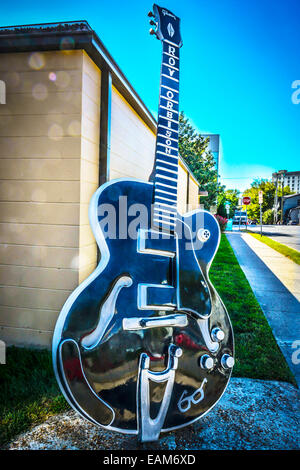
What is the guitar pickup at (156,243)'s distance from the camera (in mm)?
1514

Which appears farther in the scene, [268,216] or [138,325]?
[268,216]

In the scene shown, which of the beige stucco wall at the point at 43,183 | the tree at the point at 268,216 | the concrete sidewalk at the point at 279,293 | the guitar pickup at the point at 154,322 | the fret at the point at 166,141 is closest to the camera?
the guitar pickup at the point at 154,322

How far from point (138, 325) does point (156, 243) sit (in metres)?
0.46

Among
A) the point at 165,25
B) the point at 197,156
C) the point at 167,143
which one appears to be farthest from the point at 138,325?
the point at 197,156

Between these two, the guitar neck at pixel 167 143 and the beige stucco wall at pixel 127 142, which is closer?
the guitar neck at pixel 167 143

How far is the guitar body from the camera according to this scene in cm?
126

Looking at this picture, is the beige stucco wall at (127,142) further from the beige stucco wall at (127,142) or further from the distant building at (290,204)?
the distant building at (290,204)

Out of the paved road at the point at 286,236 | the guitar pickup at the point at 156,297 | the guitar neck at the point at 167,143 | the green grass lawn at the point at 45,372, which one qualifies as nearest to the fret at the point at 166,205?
the guitar neck at the point at 167,143

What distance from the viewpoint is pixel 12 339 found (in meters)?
2.75

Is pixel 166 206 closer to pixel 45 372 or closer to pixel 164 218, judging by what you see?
pixel 164 218

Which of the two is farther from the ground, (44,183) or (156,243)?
(44,183)

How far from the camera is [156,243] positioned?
1556 mm

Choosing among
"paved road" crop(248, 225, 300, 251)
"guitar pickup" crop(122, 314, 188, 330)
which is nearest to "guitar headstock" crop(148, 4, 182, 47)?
"guitar pickup" crop(122, 314, 188, 330)
